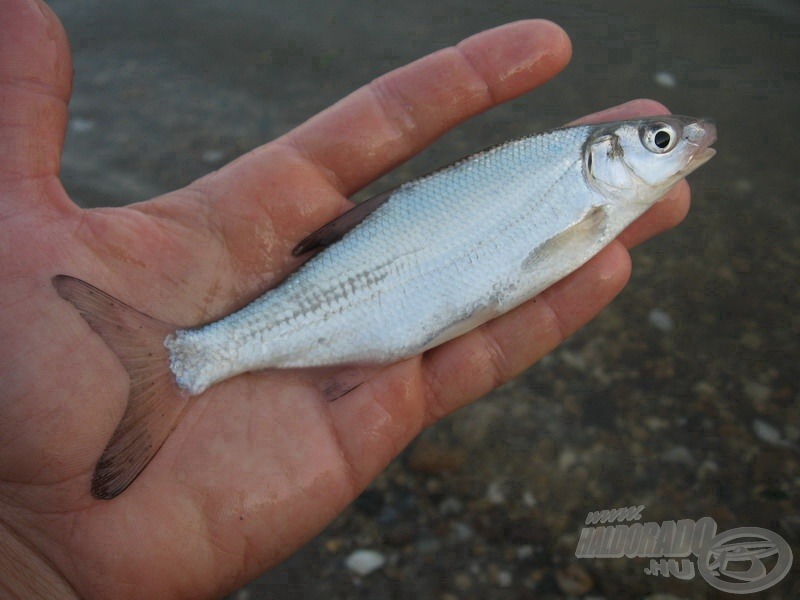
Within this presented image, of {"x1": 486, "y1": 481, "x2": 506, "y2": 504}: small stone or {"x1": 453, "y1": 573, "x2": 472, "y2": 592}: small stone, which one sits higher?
{"x1": 486, "y1": 481, "x2": 506, "y2": 504}: small stone

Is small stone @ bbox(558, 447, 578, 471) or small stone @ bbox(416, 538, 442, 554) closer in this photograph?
small stone @ bbox(416, 538, 442, 554)

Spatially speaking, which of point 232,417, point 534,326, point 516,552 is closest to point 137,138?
point 232,417

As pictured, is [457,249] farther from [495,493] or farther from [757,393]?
[757,393]

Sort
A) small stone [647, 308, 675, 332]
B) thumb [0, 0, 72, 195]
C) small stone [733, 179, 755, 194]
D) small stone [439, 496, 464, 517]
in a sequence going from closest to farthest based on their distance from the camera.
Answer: thumb [0, 0, 72, 195]
small stone [439, 496, 464, 517]
small stone [647, 308, 675, 332]
small stone [733, 179, 755, 194]

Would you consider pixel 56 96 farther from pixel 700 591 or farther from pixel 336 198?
pixel 700 591

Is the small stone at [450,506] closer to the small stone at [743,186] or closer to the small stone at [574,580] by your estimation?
the small stone at [574,580]

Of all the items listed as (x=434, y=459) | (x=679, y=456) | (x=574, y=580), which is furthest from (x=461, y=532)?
(x=679, y=456)

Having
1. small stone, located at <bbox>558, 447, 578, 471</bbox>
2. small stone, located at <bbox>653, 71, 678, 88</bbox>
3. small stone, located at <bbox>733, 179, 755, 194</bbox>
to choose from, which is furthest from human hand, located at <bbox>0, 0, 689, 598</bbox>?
small stone, located at <bbox>653, 71, 678, 88</bbox>

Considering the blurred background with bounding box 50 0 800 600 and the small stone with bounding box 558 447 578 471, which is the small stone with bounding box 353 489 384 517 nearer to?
the blurred background with bounding box 50 0 800 600
